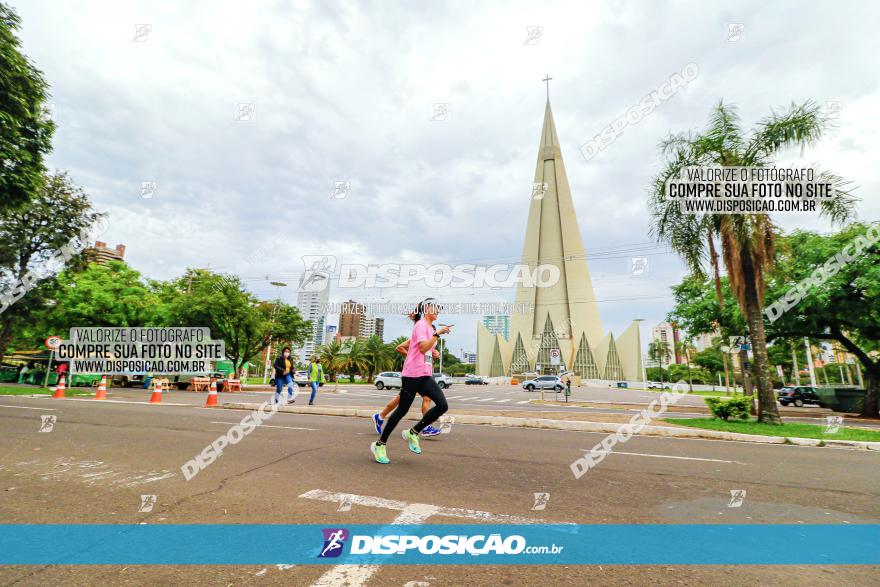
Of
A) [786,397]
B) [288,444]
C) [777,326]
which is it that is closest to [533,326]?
[786,397]

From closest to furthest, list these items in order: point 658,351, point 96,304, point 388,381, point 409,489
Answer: point 409,489
point 96,304
point 388,381
point 658,351

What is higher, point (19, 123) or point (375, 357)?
point (19, 123)

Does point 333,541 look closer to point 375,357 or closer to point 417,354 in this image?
point 417,354

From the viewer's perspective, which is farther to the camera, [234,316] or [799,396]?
[234,316]

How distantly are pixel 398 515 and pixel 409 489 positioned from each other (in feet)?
2.39

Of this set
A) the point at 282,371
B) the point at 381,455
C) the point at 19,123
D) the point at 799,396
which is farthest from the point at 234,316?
the point at 799,396

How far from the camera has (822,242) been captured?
53.9 feet

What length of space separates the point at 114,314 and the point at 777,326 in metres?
38.1

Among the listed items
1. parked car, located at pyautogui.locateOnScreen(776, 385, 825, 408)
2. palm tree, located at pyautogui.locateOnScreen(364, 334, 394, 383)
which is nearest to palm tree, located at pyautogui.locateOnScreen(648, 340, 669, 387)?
parked car, located at pyautogui.locateOnScreen(776, 385, 825, 408)

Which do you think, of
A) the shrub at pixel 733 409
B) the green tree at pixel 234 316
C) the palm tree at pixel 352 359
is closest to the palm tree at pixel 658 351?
the palm tree at pixel 352 359

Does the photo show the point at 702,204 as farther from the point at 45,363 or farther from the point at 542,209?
the point at 542,209

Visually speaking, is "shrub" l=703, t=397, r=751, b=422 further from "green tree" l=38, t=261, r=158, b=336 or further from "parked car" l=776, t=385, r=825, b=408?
"green tree" l=38, t=261, r=158, b=336

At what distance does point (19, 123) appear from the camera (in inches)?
387

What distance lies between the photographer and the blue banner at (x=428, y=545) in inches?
97.6
